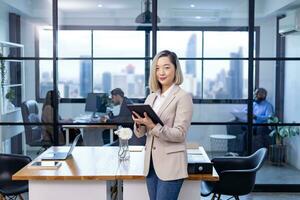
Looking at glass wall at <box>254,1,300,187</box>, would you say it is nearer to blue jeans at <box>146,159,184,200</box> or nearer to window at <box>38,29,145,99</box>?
window at <box>38,29,145,99</box>

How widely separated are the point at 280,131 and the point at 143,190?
286 cm

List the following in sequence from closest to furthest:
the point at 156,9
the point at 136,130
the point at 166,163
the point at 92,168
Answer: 1. the point at 166,163
2. the point at 136,130
3. the point at 92,168
4. the point at 156,9

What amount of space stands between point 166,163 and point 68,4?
3.17m

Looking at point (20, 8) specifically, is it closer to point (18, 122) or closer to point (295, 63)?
point (18, 122)

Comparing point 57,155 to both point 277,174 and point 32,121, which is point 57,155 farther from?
point 277,174

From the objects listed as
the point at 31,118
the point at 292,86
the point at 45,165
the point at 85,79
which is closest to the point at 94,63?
the point at 85,79

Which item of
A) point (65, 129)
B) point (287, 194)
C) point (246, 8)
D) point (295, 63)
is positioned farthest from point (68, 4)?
point (287, 194)

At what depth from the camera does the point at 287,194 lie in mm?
5039

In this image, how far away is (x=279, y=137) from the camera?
5125 mm

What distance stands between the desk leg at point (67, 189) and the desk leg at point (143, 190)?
156 mm

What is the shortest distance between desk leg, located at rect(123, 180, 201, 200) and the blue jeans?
0.20 metres

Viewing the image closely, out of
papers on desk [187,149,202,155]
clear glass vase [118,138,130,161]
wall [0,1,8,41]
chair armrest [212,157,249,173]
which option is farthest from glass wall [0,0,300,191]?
clear glass vase [118,138,130,161]

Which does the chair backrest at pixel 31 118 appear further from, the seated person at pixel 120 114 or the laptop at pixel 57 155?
the laptop at pixel 57 155

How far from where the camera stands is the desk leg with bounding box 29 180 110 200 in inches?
110
